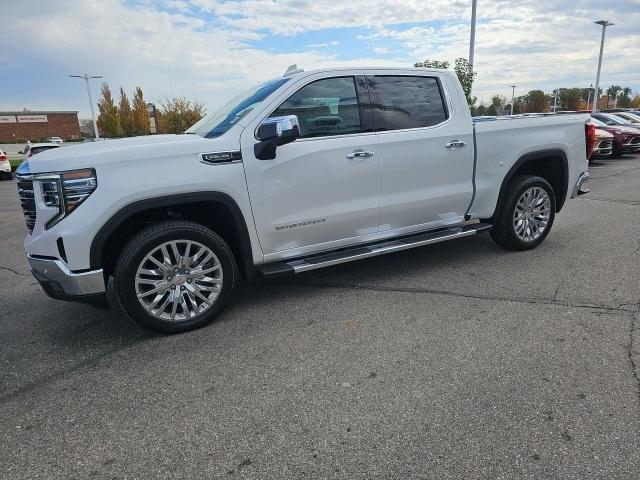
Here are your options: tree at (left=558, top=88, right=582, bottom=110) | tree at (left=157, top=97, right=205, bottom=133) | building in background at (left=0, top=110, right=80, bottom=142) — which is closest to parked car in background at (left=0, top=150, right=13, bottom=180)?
tree at (left=157, top=97, right=205, bottom=133)

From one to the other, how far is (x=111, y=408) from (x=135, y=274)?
1029 mm

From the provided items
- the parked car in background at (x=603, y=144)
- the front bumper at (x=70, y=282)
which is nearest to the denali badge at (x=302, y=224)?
the front bumper at (x=70, y=282)

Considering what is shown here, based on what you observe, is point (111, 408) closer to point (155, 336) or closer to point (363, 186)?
point (155, 336)

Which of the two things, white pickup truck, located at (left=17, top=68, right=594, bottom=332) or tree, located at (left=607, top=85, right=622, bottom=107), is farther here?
tree, located at (left=607, top=85, right=622, bottom=107)

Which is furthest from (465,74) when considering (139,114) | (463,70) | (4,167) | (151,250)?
(139,114)

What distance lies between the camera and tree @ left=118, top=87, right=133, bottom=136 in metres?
57.7

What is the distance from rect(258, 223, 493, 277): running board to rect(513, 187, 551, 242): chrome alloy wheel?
0.47 m

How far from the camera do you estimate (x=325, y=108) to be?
4.27m

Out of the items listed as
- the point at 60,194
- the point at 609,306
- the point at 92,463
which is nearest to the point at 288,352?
the point at 92,463

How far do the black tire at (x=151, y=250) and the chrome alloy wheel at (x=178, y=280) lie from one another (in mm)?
32

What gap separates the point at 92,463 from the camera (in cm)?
242

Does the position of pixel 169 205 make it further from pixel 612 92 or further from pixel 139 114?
pixel 612 92

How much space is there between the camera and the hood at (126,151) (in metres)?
3.38

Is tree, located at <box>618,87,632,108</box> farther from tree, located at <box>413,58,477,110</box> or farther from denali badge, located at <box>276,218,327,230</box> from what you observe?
denali badge, located at <box>276,218,327,230</box>
